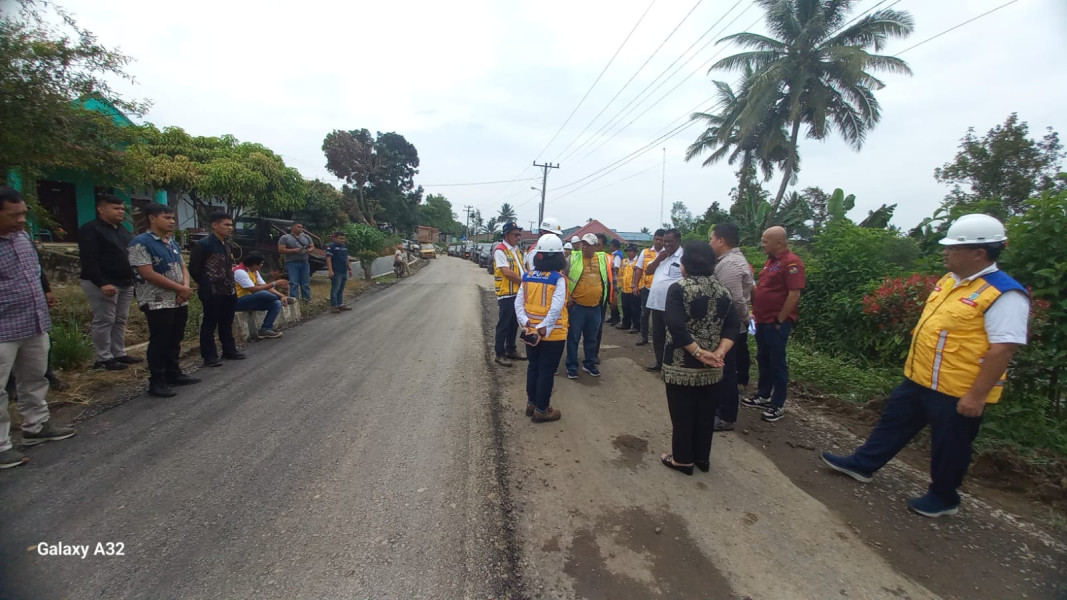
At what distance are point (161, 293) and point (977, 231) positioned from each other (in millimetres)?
6168

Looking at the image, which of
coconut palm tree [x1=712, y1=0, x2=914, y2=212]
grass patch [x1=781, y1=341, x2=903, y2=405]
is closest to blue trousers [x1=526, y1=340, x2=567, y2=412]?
grass patch [x1=781, y1=341, x2=903, y2=405]

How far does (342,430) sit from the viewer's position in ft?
11.6

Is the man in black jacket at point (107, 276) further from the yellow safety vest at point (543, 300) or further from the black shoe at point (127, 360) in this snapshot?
the yellow safety vest at point (543, 300)

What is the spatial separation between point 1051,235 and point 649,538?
3937 millimetres

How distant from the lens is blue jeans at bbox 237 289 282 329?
621cm

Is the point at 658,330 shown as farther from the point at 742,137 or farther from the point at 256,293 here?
the point at 742,137

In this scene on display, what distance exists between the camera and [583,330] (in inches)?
210

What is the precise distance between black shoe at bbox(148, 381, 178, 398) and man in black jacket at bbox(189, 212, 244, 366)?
3.11 feet

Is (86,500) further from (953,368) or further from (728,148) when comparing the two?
(728,148)

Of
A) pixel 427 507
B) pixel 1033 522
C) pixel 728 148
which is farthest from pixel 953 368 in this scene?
Answer: pixel 728 148

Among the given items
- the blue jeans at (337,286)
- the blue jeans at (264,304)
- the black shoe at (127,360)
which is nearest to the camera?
the black shoe at (127,360)

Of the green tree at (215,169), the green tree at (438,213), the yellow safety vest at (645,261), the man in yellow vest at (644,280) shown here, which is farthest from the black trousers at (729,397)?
the green tree at (438,213)

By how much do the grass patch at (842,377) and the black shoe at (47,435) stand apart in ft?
21.6

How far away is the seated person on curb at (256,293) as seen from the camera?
19.9 feet
